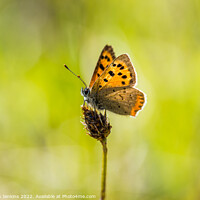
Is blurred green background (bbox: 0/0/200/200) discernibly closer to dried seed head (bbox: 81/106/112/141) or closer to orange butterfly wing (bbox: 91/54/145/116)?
orange butterfly wing (bbox: 91/54/145/116)

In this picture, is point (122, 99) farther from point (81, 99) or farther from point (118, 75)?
point (81, 99)

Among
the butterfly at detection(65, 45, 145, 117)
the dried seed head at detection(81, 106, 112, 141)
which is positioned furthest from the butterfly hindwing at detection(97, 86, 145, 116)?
the dried seed head at detection(81, 106, 112, 141)

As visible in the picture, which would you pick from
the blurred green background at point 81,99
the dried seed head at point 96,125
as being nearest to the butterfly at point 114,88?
the dried seed head at point 96,125

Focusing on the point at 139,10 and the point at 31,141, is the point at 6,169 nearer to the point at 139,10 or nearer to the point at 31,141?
the point at 31,141

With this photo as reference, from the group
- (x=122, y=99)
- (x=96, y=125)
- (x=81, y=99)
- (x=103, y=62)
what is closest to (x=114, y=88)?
(x=122, y=99)

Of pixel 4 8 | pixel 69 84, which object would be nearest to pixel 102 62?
pixel 69 84

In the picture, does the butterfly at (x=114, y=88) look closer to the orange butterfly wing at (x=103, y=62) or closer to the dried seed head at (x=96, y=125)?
the orange butterfly wing at (x=103, y=62)
